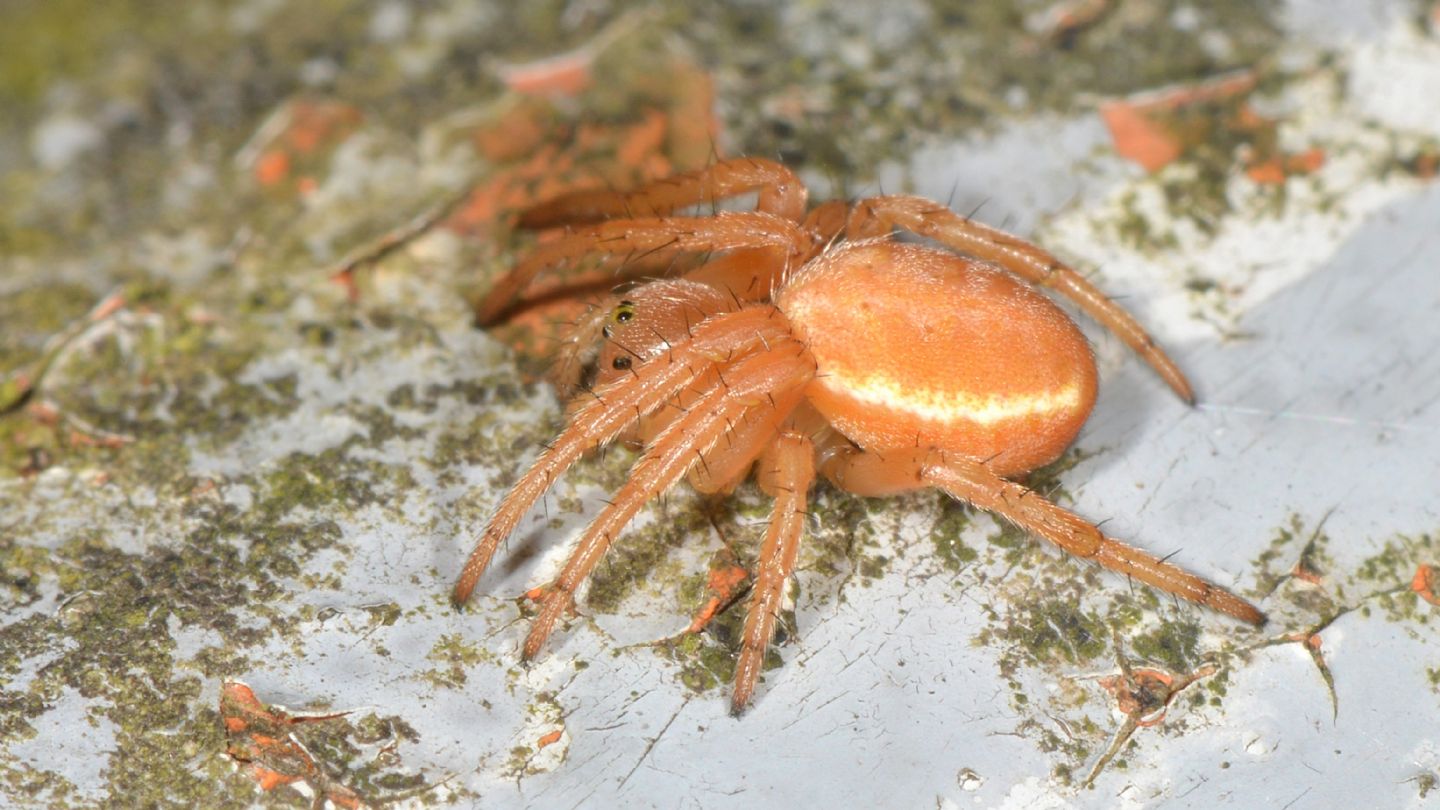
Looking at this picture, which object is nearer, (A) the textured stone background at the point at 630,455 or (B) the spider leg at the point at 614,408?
(A) the textured stone background at the point at 630,455

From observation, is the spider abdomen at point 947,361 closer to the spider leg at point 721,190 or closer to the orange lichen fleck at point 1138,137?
the spider leg at point 721,190

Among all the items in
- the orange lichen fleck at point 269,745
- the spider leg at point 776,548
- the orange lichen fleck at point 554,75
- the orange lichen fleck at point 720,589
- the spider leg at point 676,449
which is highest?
the orange lichen fleck at point 554,75

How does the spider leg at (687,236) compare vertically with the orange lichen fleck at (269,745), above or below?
above

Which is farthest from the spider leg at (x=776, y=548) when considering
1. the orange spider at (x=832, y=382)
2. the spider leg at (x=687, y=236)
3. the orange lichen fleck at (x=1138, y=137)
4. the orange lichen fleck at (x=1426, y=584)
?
the orange lichen fleck at (x=1138, y=137)

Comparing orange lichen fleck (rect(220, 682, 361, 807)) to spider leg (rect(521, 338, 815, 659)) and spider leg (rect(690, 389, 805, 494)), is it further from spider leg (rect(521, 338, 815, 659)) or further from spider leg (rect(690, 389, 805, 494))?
spider leg (rect(690, 389, 805, 494))

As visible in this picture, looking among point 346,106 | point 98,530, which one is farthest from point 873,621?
point 346,106

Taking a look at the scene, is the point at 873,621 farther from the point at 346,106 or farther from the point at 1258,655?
the point at 346,106

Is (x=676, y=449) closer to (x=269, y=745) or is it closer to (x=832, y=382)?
(x=832, y=382)

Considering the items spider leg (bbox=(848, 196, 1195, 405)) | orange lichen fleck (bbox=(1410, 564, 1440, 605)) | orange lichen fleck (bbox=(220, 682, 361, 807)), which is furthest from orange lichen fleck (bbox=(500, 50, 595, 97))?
orange lichen fleck (bbox=(1410, 564, 1440, 605))
